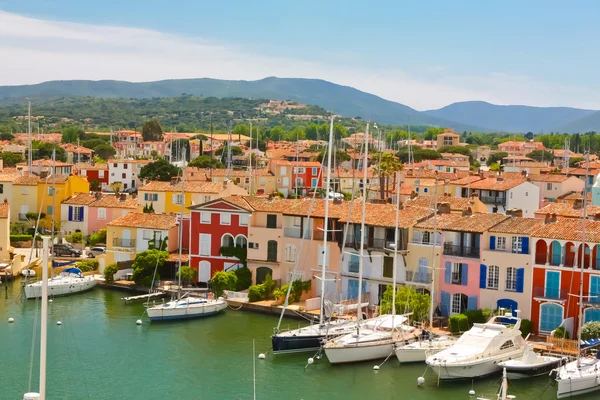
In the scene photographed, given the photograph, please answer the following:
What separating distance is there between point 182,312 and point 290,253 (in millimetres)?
7301

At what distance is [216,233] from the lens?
5369 cm

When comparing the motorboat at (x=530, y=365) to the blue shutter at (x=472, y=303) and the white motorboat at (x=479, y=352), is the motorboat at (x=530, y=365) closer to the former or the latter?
the white motorboat at (x=479, y=352)

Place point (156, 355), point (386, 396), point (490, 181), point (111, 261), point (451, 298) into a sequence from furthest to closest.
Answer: point (490, 181) < point (111, 261) < point (451, 298) < point (156, 355) < point (386, 396)

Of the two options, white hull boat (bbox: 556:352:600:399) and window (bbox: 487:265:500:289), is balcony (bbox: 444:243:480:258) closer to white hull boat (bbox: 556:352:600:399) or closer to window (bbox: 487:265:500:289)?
window (bbox: 487:265:500:289)

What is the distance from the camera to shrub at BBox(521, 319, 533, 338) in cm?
4094

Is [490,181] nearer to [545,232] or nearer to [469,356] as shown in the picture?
[545,232]

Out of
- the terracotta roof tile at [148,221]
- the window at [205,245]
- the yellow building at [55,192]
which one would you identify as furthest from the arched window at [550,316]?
the yellow building at [55,192]

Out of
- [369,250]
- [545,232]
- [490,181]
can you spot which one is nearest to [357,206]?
[369,250]

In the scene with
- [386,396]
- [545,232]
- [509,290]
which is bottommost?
[386,396]

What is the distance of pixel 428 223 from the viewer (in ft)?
151

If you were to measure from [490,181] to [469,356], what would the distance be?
47251 millimetres

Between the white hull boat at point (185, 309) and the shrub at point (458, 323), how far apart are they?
42.4 feet

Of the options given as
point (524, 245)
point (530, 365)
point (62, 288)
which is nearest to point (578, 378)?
point (530, 365)

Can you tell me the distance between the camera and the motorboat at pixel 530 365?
36.0m
